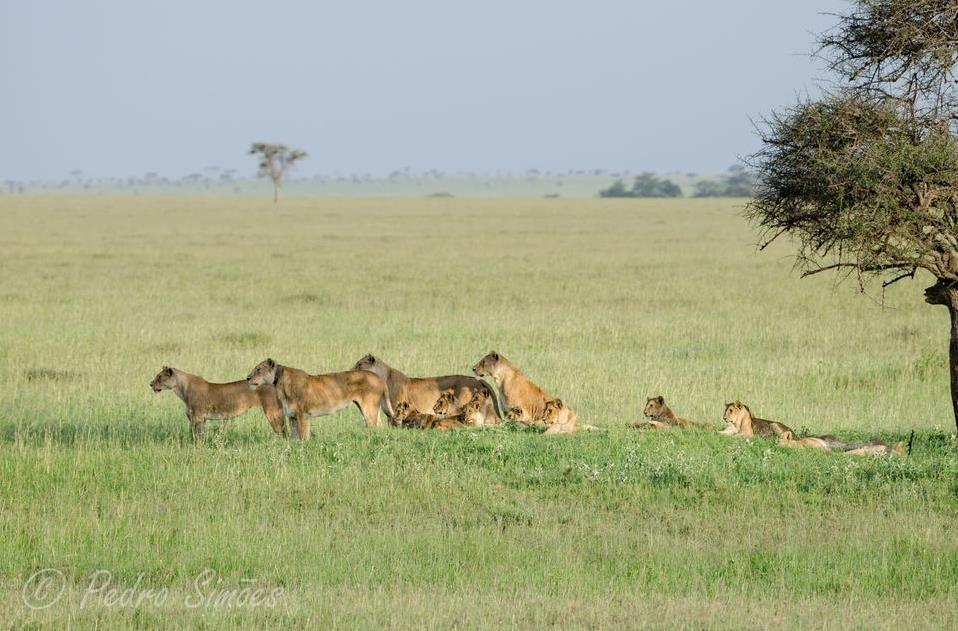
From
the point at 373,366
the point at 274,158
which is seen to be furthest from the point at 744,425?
the point at 274,158

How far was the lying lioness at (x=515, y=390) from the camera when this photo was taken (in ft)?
45.9

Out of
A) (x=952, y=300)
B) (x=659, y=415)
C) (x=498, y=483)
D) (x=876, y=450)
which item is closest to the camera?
(x=498, y=483)

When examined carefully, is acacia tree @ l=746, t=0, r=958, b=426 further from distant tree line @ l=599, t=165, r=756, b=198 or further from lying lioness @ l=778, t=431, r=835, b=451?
distant tree line @ l=599, t=165, r=756, b=198

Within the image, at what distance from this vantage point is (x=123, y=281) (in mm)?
33688

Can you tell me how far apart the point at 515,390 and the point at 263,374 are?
297 cm

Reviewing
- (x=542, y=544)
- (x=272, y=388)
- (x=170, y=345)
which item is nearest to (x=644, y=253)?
(x=170, y=345)

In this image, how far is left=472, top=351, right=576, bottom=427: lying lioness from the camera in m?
14.0

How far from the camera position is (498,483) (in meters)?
11.2

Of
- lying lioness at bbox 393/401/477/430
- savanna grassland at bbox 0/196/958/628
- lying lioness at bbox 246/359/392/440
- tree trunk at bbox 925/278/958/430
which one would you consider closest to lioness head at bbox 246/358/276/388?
lying lioness at bbox 246/359/392/440

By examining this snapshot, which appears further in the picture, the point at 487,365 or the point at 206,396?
the point at 487,365

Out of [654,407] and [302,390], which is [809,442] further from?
[302,390]

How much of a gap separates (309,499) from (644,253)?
124 feet

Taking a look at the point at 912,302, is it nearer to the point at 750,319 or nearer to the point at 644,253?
the point at 750,319

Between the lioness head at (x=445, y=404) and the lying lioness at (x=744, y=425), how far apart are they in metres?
3.01
